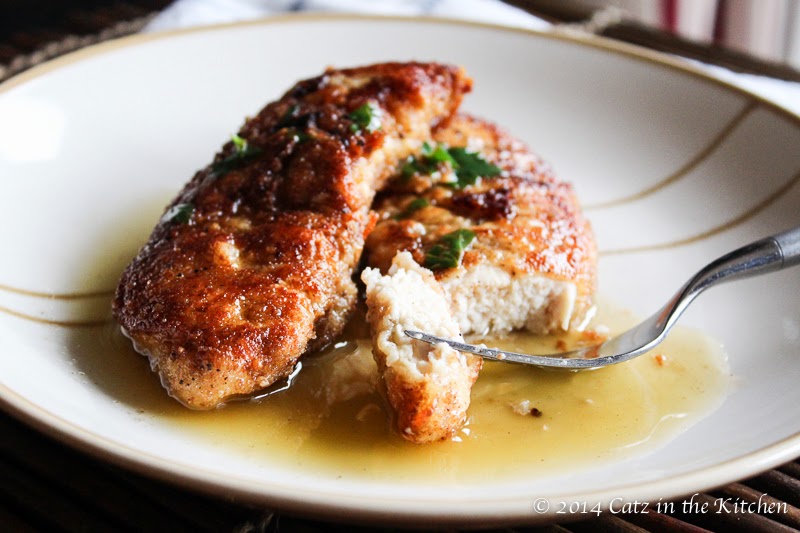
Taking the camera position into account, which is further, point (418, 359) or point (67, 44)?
point (67, 44)

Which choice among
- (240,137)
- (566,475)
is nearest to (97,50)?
(240,137)

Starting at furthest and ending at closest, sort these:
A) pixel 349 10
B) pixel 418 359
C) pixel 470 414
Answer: pixel 349 10 < pixel 470 414 < pixel 418 359

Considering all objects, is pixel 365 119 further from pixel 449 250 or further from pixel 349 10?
pixel 349 10

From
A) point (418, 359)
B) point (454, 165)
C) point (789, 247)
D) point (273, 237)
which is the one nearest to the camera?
point (418, 359)

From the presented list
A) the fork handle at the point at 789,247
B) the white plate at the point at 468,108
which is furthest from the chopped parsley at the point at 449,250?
the fork handle at the point at 789,247

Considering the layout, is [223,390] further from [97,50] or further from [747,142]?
[747,142]

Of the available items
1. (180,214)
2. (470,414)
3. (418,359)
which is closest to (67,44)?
(180,214)

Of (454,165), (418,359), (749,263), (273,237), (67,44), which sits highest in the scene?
(749,263)

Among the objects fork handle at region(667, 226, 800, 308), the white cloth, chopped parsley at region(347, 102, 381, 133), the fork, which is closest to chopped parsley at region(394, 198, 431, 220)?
chopped parsley at region(347, 102, 381, 133)
